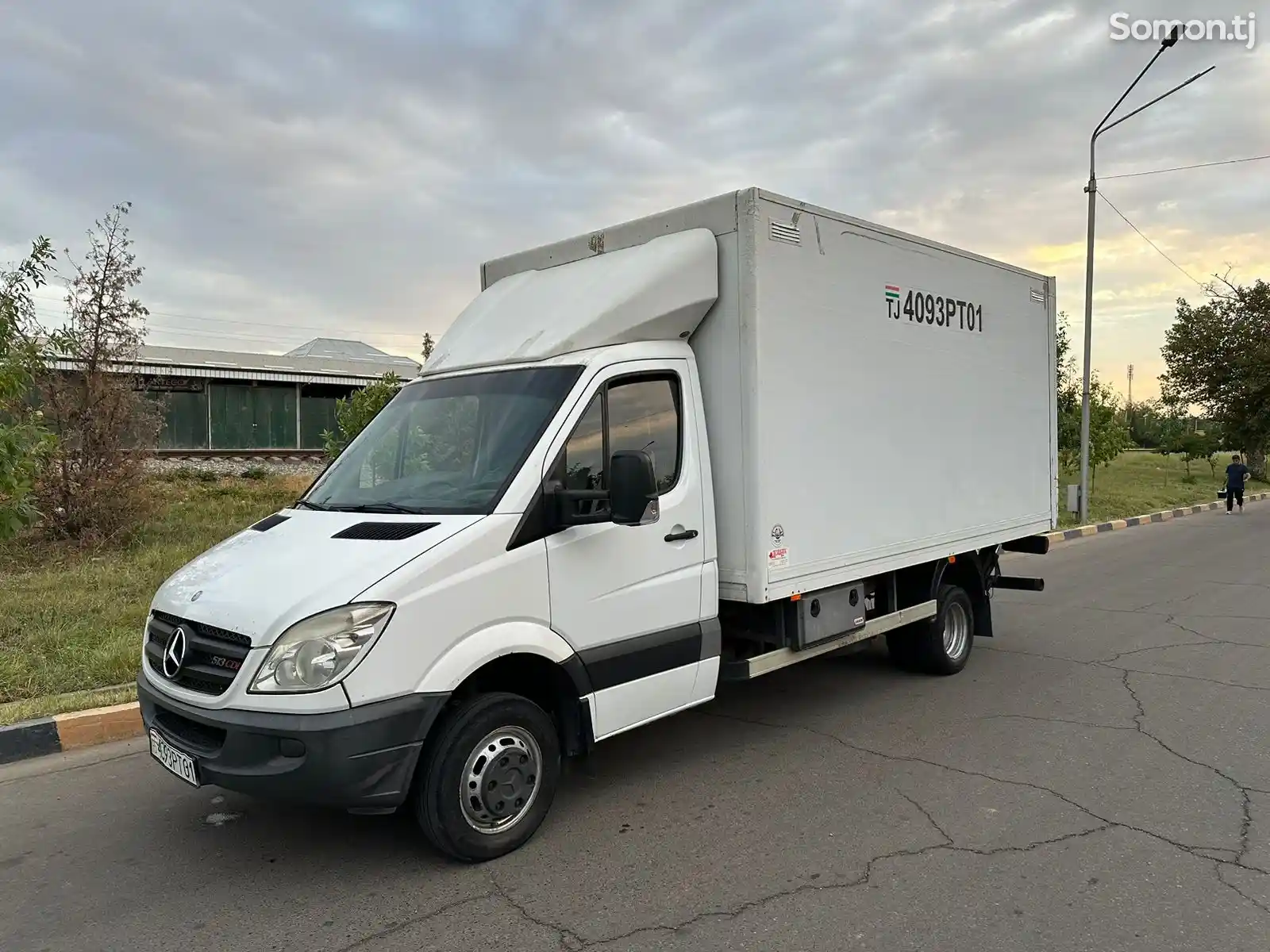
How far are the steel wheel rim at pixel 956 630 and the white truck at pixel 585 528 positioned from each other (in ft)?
1.50

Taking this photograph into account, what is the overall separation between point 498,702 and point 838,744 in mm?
2439

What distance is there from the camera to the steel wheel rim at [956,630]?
701cm

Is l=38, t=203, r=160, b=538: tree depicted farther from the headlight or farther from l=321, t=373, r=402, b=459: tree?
the headlight

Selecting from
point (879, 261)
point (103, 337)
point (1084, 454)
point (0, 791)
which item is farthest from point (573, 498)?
point (1084, 454)

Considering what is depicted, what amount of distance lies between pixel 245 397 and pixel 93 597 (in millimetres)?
14883

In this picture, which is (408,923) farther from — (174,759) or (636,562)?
(636,562)

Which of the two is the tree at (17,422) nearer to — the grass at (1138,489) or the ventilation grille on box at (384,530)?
the ventilation grille on box at (384,530)

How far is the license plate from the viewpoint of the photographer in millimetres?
3658

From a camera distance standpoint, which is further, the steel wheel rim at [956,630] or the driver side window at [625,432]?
the steel wheel rim at [956,630]

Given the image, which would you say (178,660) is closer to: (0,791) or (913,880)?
(0,791)

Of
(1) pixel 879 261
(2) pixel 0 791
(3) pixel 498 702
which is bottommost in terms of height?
(2) pixel 0 791


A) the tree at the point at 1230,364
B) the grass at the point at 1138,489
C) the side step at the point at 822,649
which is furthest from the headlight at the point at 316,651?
the tree at the point at 1230,364

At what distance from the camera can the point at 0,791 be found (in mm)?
4918

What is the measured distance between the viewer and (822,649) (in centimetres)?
551
